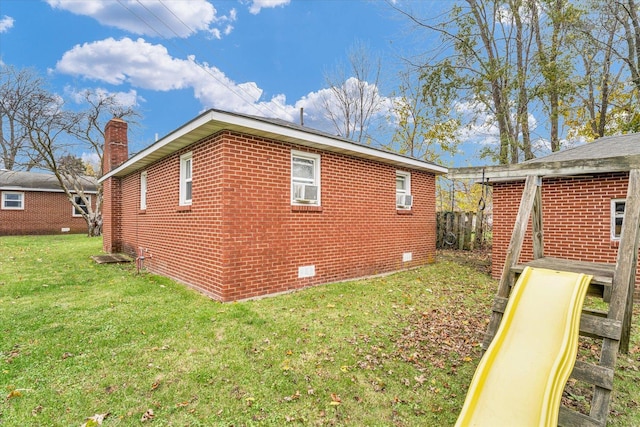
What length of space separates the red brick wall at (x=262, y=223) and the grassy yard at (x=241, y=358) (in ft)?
2.11

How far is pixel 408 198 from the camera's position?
9617 mm

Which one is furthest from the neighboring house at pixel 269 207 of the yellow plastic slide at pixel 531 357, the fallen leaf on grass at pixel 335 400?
the yellow plastic slide at pixel 531 357

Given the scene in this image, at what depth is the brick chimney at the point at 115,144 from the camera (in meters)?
12.0

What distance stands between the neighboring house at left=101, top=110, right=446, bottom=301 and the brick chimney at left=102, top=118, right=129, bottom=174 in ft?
8.51

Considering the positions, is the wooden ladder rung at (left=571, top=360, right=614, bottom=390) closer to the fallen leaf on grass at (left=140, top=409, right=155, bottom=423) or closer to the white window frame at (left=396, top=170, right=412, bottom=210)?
the fallen leaf on grass at (left=140, top=409, right=155, bottom=423)

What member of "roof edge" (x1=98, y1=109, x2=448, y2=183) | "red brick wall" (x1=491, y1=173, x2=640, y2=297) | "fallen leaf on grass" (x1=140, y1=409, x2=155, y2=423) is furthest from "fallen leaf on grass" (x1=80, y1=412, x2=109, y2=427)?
"red brick wall" (x1=491, y1=173, x2=640, y2=297)

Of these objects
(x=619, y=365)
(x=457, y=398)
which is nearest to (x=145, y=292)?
(x=457, y=398)

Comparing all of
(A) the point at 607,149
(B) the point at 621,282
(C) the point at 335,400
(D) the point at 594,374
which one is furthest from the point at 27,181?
(A) the point at 607,149

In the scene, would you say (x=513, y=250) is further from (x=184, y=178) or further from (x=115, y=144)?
(x=115, y=144)

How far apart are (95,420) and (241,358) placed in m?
1.43

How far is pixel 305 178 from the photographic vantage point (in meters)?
6.99

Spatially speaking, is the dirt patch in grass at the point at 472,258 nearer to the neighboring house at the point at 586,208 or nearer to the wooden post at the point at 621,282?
the neighboring house at the point at 586,208

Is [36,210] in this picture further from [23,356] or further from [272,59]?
[23,356]

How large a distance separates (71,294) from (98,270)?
2648 millimetres
